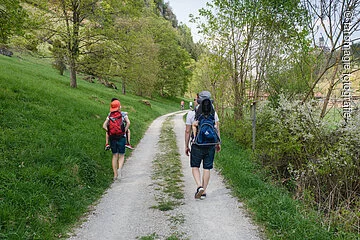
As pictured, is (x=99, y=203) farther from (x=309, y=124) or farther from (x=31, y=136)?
(x=309, y=124)

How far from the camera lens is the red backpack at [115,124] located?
678cm

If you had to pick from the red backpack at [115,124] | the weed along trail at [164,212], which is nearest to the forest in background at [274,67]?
the weed along trail at [164,212]

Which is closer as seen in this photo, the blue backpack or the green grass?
the green grass

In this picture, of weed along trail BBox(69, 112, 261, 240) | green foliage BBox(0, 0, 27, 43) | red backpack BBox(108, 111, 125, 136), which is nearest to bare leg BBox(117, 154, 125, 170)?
weed along trail BBox(69, 112, 261, 240)

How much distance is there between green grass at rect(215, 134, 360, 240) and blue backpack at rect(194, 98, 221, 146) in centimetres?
134

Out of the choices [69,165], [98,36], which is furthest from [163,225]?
[98,36]

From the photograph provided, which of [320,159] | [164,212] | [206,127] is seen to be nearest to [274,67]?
[320,159]

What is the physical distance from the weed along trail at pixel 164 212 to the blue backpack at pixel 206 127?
1.22m

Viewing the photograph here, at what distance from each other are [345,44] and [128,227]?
7941 millimetres

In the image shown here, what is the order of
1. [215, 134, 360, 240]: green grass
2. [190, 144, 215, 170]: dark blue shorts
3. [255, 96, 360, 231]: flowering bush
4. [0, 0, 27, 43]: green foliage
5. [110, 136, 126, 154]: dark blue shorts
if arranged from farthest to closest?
1. [0, 0, 27, 43]: green foliage
2. [110, 136, 126, 154]: dark blue shorts
3. [255, 96, 360, 231]: flowering bush
4. [190, 144, 215, 170]: dark blue shorts
5. [215, 134, 360, 240]: green grass

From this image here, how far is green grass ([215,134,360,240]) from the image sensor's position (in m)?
3.84

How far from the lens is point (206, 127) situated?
530cm

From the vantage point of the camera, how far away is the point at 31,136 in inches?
281

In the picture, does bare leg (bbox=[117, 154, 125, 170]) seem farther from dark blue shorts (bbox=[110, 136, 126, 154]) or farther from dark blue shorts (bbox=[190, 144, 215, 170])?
dark blue shorts (bbox=[190, 144, 215, 170])
